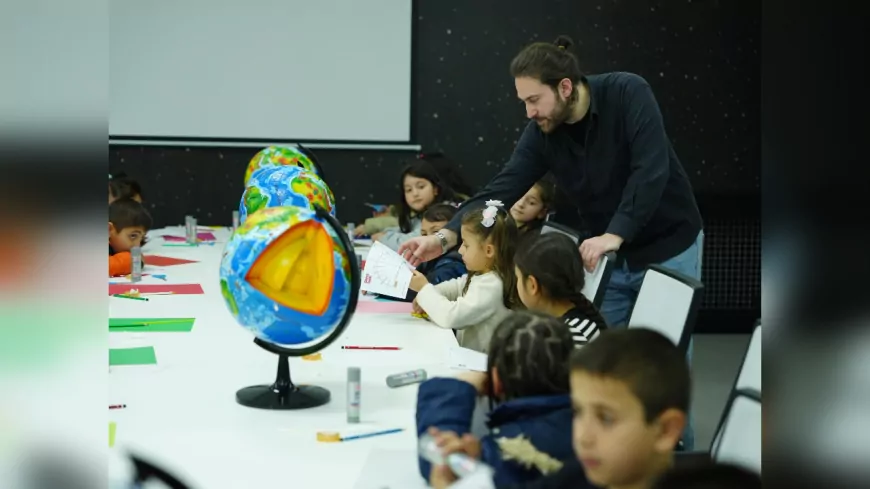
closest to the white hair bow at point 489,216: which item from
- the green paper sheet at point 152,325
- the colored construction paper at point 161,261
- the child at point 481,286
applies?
the child at point 481,286

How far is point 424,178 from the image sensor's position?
14.9 ft

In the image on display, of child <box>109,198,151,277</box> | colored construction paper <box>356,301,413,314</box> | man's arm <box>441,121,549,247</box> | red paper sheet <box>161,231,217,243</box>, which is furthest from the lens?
red paper sheet <box>161,231,217,243</box>

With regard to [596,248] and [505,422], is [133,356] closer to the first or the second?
[505,422]

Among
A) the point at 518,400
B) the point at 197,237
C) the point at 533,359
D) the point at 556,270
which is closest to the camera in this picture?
the point at 518,400

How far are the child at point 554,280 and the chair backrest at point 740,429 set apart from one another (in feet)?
2.01

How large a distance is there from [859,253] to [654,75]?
613 cm

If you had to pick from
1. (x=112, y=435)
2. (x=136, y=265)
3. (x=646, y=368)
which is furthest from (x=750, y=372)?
(x=136, y=265)

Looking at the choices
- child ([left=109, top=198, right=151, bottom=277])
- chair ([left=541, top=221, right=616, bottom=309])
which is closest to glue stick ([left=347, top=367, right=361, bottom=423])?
chair ([left=541, top=221, right=616, bottom=309])

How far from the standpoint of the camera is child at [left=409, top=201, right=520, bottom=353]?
2523 millimetres

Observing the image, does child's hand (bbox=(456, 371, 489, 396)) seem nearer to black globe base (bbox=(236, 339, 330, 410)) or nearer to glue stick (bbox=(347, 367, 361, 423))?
glue stick (bbox=(347, 367, 361, 423))

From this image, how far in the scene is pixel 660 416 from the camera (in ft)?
3.48

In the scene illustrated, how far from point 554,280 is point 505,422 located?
904mm

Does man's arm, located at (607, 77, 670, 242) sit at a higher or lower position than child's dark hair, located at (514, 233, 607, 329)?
higher

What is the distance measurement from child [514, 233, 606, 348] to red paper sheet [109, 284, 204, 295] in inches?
50.4
